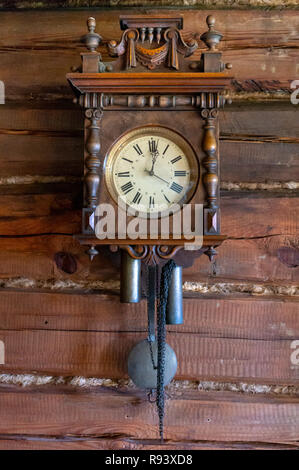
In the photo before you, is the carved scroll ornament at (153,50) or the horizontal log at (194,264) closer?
the carved scroll ornament at (153,50)

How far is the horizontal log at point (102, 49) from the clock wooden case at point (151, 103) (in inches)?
9.2

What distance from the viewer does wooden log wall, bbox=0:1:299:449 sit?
1139 mm

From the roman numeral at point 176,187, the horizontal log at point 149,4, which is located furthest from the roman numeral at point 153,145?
the horizontal log at point 149,4

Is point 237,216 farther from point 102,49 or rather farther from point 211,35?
point 102,49

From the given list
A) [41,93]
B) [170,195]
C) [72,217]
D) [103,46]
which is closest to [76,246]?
[72,217]

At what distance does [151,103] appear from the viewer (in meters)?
1.01

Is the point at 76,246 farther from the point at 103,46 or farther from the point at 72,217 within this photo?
the point at 103,46

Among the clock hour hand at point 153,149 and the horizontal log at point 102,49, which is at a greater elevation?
the horizontal log at point 102,49

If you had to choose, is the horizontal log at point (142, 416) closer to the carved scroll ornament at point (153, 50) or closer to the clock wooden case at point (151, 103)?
the clock wooden case at point (151, 103)

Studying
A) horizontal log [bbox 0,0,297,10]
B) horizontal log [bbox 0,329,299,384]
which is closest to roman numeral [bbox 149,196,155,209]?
horizontal log [bbox 0,329,299,384]

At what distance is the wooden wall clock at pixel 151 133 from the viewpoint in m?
0.98

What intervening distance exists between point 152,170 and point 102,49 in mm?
480

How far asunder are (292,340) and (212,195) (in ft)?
1.66

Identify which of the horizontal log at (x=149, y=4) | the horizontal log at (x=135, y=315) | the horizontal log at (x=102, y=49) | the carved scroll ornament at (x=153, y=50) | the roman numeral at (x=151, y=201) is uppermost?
the horizontal log at (x=149, y=4)
